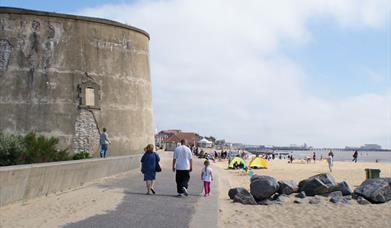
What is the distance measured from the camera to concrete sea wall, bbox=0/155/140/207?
10.6m

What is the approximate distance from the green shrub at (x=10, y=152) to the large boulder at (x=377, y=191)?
36.9 feet

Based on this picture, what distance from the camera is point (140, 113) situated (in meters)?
28.4

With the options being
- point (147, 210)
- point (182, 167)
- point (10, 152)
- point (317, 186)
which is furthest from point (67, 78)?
point (147, 210)

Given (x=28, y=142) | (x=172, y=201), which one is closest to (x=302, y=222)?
(x=172, y=201)

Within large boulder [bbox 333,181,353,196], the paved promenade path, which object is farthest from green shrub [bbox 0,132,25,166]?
large boulder [bbox 333,181,353,196]

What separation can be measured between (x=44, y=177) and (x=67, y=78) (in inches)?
512

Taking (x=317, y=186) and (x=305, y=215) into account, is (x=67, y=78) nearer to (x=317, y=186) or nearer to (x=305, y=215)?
(x=317, y=186)

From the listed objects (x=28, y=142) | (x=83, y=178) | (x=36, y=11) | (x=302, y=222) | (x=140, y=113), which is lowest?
(x=302, y=222)

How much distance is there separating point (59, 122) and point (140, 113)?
211 inches

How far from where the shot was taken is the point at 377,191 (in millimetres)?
16531

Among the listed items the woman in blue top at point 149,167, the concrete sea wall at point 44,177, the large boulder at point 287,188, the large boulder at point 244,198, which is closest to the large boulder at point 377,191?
the large boulder at point 287,188

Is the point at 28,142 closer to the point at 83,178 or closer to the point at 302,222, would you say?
the point at 83,178

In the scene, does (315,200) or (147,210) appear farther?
(315,200)

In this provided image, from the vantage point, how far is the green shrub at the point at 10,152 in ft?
52.3
